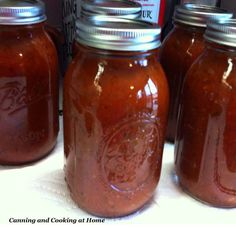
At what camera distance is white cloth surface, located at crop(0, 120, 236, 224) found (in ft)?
1.82

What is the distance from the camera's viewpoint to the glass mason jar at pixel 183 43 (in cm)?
64

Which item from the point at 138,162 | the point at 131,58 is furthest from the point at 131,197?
the point at 131,58

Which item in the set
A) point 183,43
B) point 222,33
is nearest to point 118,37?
point 222,33

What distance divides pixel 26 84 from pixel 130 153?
0.68 ft

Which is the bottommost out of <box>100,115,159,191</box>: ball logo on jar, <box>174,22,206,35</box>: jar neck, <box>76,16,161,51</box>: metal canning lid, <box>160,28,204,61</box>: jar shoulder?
<box>100,115,159,191</box>: ball logo on jar

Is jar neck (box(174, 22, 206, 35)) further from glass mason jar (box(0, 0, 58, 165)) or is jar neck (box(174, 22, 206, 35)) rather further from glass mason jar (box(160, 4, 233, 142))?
glass mason jar (box(0, 0, 58, 165))

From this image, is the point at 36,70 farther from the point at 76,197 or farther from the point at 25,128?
the point at 76,197

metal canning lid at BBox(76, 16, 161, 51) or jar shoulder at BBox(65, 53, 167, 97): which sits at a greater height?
metal canning lid at BBox(76, 16, 161, 51)

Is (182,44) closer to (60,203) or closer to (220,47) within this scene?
(220,47)

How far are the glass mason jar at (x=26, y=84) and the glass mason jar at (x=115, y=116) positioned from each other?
0.09 meters

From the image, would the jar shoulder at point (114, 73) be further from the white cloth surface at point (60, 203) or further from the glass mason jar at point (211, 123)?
the white cloth surface at point (60, 203)

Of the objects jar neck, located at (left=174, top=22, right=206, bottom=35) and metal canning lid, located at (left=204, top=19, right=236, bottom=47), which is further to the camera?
jar neck, located at (left=174, top=22, right=206, bottom=35)

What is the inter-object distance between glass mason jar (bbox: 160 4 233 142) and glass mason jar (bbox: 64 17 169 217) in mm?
145

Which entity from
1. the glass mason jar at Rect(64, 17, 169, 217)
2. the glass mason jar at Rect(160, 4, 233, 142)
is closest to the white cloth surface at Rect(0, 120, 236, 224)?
the glass mason jar at Rect(64, 17, 169, 217)
